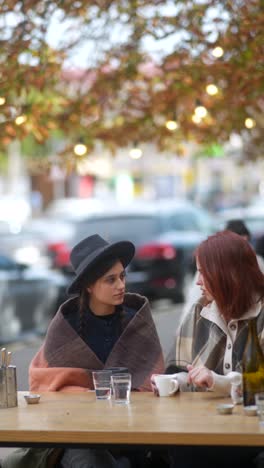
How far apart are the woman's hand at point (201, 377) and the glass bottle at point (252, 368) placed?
0.76 feet

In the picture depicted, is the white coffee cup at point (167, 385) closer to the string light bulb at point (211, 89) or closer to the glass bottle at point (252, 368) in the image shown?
the glass bottle at point (252, 368)

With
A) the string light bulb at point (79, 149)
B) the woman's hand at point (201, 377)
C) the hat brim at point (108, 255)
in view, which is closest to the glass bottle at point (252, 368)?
the woman's hand at point (201, 377)

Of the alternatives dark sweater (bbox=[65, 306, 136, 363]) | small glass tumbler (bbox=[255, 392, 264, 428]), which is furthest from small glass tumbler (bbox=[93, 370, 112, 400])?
small glass tumbler (bbox=[255, 392, 264, 428])

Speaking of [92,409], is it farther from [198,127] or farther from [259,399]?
[198,127]

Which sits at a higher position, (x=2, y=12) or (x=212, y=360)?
(x=2, y=12)

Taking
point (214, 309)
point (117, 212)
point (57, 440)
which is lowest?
point (57, 440)

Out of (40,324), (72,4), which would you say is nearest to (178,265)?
(40,324)

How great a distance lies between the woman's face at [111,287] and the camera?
209 inches

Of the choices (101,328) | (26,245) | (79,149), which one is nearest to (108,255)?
(101,328)

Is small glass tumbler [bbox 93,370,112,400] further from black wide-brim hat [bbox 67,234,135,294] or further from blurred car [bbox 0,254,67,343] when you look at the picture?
blurred car [bbox 0,254,67,343]

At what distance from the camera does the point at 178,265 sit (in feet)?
58.4

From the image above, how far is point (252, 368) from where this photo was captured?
4398 mm

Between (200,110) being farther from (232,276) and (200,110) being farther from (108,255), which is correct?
(232,276)

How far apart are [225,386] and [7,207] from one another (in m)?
34.9
